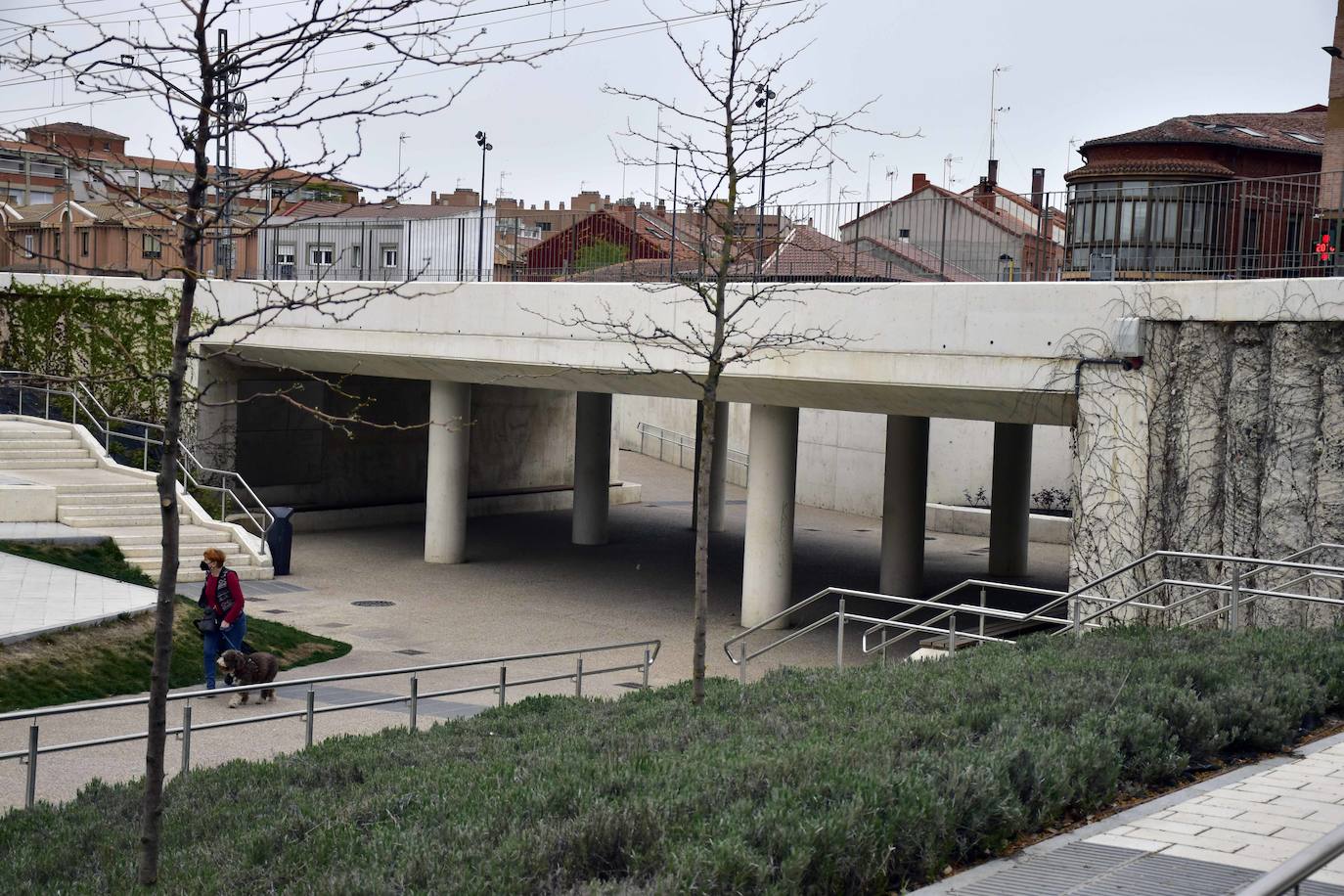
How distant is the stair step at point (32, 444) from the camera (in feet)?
83.2

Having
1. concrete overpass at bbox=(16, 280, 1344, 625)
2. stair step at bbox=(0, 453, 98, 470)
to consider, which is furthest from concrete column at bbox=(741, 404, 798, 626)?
stair step at bbox=(0, 453, 98, 470)

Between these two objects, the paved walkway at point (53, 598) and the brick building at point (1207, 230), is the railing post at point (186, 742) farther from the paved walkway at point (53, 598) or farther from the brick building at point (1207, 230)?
the brick building at point (1207, 230)

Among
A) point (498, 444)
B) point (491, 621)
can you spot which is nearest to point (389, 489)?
point (498, 444)

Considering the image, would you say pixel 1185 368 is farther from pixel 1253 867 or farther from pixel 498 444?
pixel 498 444

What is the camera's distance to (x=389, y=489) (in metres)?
35.5

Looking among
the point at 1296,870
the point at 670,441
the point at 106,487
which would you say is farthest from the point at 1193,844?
the point at 670,441

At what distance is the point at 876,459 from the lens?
40875 millimetres

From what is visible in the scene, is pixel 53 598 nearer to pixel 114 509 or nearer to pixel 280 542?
pixel 114 509

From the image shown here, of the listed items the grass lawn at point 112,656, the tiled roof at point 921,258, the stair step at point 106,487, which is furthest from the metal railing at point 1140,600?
the stair step at point 106,487

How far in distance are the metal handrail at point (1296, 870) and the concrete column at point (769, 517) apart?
59.7 feet

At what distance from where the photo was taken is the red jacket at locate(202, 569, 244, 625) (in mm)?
14805

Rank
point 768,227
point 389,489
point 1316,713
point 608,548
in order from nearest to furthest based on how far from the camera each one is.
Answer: point 1316,713 → point 768,227 → point 608,548 → point 389,489

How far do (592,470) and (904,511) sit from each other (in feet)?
28.6

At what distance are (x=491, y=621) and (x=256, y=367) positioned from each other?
12.7 metres
